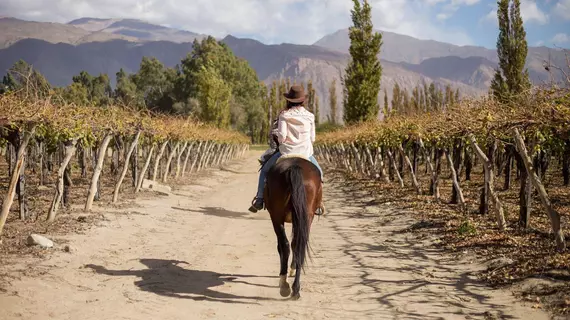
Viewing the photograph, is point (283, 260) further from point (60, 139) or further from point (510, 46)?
point (510, 46)

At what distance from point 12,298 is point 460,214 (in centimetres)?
969

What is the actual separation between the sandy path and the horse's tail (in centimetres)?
60

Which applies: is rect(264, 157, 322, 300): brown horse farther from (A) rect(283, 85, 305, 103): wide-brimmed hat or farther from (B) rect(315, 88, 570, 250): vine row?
(B) rect(315, 88, 570, 250): vine row

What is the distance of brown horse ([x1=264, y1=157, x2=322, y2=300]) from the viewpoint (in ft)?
19.9

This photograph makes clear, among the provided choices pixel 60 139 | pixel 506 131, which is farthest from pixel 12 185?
pixel 506 131

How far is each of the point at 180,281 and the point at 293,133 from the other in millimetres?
2627

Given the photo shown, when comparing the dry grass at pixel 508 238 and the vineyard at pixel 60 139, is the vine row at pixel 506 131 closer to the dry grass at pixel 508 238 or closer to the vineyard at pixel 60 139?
the dry grass at pixel 508 238

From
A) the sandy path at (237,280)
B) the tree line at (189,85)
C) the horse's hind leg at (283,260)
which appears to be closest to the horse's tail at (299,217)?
the horse's hind leg at (283,260)

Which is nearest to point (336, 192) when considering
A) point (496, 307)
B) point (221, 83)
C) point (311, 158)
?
point (311, 158)

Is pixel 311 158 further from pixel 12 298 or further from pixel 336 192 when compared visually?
pixel 336 192

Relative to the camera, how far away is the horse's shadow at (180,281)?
617 cm

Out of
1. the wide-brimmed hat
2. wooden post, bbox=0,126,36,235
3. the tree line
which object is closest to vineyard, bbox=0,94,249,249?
wooden post, bbox=0,126,36,235

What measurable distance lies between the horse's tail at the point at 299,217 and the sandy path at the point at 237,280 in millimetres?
605

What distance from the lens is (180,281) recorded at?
22.4ft
